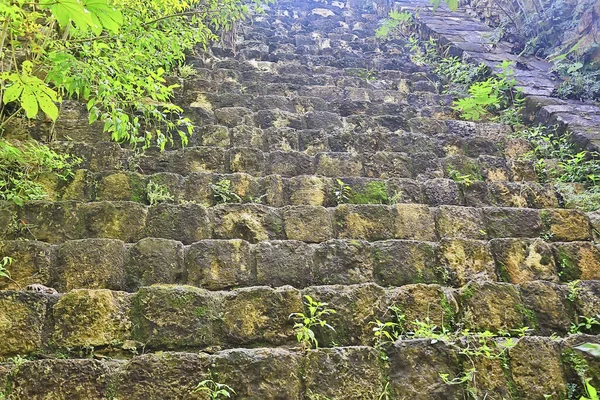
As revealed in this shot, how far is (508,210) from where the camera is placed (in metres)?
2.74

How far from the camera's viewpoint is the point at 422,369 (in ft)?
5.54

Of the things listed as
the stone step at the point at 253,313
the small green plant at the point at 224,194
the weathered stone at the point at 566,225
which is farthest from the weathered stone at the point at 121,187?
the weathered stone at the point at 566,225

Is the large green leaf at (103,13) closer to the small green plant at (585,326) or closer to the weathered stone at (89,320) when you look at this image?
the weathered stone at (89,320)

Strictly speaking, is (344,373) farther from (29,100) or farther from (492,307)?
(29,100)

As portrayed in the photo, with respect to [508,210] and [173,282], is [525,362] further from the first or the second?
[173,282]

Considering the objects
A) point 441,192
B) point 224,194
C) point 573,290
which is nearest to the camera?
point 573,290

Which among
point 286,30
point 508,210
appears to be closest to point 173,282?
point 508,210

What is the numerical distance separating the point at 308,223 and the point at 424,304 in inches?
30.1

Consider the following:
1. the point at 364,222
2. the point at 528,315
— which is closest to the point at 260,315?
the point at 364,222

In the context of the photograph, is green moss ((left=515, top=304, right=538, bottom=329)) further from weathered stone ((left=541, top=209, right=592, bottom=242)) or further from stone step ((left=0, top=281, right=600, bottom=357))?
weathered stone ((left=541, top=209, right=592, bottom=242))

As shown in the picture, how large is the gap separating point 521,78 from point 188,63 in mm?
3294

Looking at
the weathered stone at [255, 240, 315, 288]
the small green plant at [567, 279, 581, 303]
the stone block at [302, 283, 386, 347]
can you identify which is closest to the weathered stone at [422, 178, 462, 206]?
the small green plant at [567, 279, 581, 303]

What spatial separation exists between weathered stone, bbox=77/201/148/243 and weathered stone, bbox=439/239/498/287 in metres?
1.45

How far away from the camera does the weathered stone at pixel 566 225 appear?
2662 millimetres
